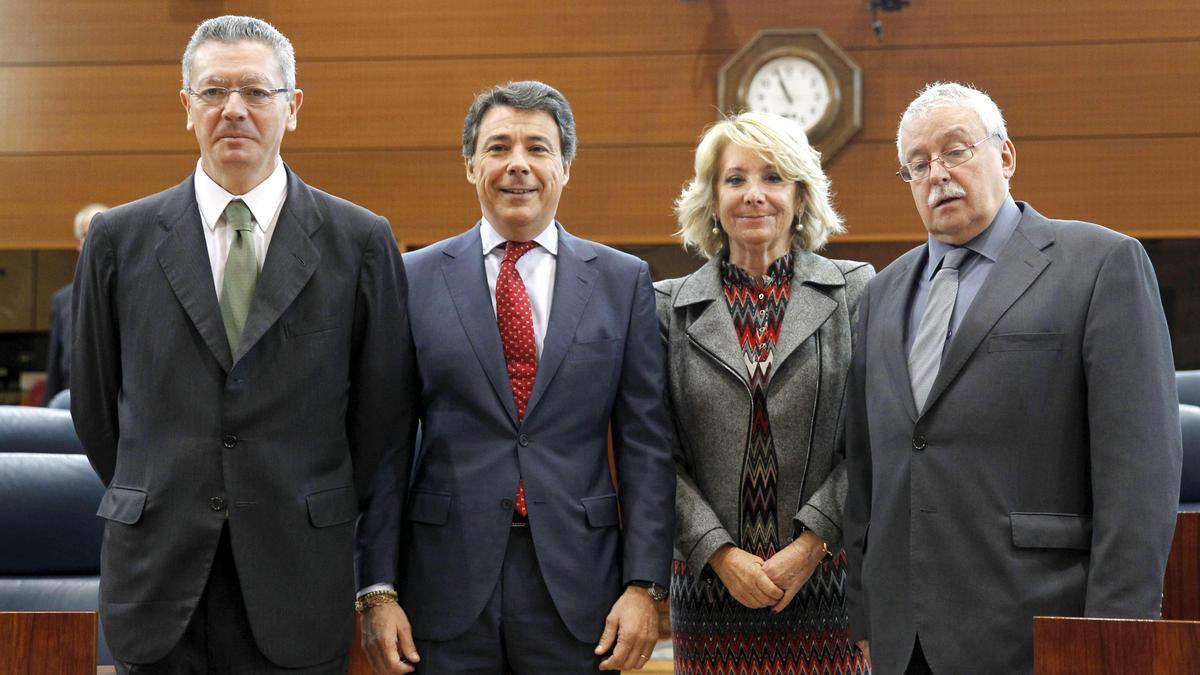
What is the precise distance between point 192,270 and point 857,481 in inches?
42.8

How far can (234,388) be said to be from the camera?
1.61 metres

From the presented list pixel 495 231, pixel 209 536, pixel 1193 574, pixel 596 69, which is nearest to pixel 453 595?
pixel 209 536

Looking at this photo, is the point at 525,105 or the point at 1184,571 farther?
Answer: the point at 1184,571

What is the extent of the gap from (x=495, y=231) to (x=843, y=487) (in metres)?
0.75

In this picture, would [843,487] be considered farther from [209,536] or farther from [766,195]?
[209,536]

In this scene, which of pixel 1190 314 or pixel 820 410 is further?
pixel 1190 314

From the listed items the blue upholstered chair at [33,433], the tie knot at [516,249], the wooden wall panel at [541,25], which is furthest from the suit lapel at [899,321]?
the wooden wall panel at [541,25]

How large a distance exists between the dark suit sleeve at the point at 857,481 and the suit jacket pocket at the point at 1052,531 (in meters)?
0.28

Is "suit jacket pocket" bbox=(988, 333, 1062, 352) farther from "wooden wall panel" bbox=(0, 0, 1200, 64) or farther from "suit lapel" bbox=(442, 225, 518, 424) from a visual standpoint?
"wooden wall panel" bbox=(0, 0, 1200, 64)

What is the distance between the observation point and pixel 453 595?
181 cm

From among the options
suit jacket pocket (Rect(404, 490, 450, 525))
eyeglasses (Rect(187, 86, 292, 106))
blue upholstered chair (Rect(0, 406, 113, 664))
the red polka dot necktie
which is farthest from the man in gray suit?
blue upholstered chair (Rect(0, 406, 113, 664))

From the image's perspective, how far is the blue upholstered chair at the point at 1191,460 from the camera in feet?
9.96

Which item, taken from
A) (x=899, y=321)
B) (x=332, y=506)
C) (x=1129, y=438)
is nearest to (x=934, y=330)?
(x=899, y=321)

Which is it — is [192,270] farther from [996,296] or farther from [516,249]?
[996,296]
